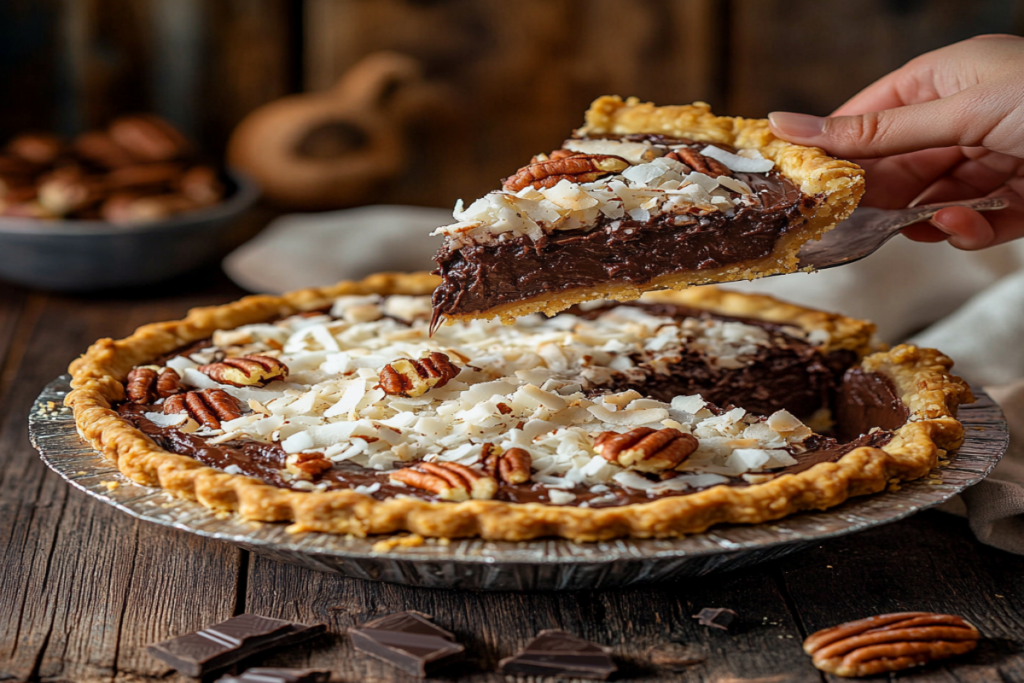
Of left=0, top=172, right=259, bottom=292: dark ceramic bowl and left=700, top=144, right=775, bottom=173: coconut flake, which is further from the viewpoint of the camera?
left=0, top=172, right=259, bottom=292: dark ceramic bowl

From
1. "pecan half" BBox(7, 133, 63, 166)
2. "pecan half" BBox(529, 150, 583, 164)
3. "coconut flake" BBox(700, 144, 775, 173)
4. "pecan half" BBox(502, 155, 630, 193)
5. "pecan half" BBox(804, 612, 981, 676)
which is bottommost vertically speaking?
"pecan half" BBox(804, 612, 981, 676)

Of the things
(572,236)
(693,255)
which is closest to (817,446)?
(693,255)

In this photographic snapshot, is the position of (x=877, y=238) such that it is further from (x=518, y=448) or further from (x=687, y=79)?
(x=687, y=79)

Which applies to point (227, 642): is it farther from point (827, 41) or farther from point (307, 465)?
point (827, 41)

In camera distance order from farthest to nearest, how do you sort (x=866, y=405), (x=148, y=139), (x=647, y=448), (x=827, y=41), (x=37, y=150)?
1. (x=827, y=41)
2. (x=148, y=139)
3. (x=37, y=150)
4. (x=866, y=405)
5. (x=647, y=448)

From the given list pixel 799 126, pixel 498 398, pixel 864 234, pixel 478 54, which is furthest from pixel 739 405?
pixel 478 54

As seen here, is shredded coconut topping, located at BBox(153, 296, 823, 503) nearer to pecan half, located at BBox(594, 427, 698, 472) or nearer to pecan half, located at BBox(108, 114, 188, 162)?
pecan half, located at BBox(594, 427, 698, 472)

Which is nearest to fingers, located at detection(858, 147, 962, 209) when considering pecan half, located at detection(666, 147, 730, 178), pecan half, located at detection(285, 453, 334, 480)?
pecan half, located at detection(666, 147, 730, 178)
